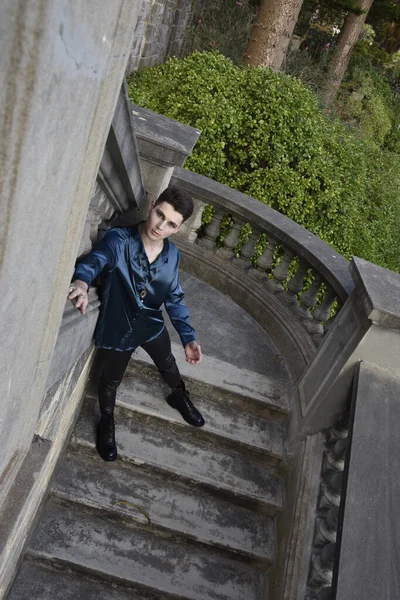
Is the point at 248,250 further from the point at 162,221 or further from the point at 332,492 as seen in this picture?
the point at 332,492

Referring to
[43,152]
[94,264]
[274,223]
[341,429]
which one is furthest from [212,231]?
[43,152]

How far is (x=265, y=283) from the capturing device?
4918mm

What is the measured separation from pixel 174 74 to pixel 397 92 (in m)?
18.2

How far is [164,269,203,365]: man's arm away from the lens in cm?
316

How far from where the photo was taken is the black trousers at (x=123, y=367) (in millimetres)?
3134

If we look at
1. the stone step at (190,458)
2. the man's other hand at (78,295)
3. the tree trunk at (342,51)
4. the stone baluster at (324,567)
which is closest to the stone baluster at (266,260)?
the stone step at (190,458)

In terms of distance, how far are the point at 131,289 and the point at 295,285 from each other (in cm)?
216

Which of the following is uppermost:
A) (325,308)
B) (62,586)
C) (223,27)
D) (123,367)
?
(223,27)

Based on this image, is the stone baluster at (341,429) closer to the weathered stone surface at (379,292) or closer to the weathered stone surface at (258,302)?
the weathered stone surface at (379,292)

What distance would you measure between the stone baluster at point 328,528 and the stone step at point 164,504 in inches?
21.8

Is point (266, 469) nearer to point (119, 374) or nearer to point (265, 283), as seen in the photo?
point (119, 374)

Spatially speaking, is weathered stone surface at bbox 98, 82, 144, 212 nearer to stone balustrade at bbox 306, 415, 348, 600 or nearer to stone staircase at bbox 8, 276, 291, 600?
stone staircase at bbox 8, 276, 291, 600

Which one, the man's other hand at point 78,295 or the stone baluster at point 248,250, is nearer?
the man's other hand at point 78,295

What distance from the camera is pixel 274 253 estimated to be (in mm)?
4914
